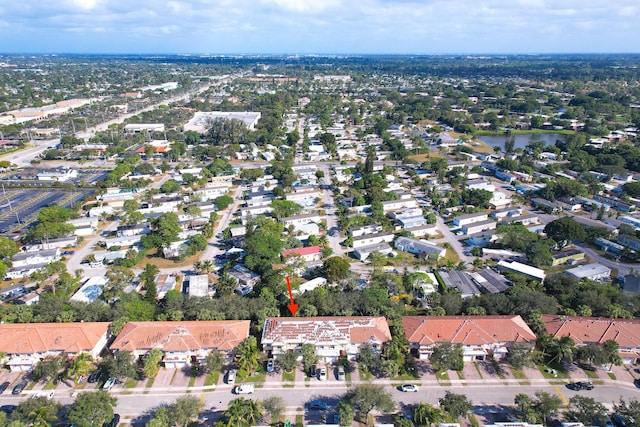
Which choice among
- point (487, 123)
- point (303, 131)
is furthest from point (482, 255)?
point (487, 123)

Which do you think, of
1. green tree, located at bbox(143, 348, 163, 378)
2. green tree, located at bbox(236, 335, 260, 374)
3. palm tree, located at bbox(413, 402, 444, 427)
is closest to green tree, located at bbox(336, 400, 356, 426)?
palm tree, located at bbox(413, 402, 444, 427)

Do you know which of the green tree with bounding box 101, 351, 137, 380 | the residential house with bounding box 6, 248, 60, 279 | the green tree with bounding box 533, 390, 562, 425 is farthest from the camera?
the residential house with bounding box 6, 248, 60, 279

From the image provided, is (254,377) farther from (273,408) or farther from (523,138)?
(523,138)

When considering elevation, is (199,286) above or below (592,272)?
below

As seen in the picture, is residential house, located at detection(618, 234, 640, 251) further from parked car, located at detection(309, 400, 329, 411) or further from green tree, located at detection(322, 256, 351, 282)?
parked car, located at detection(309, 400, 329, 411)

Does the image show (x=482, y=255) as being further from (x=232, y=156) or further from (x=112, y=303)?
(x=232, y=156)

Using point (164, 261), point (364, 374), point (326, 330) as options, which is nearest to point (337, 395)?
point (364, 374)

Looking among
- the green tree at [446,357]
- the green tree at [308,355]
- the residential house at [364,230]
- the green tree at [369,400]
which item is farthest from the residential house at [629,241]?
the green tree at [308,355]
